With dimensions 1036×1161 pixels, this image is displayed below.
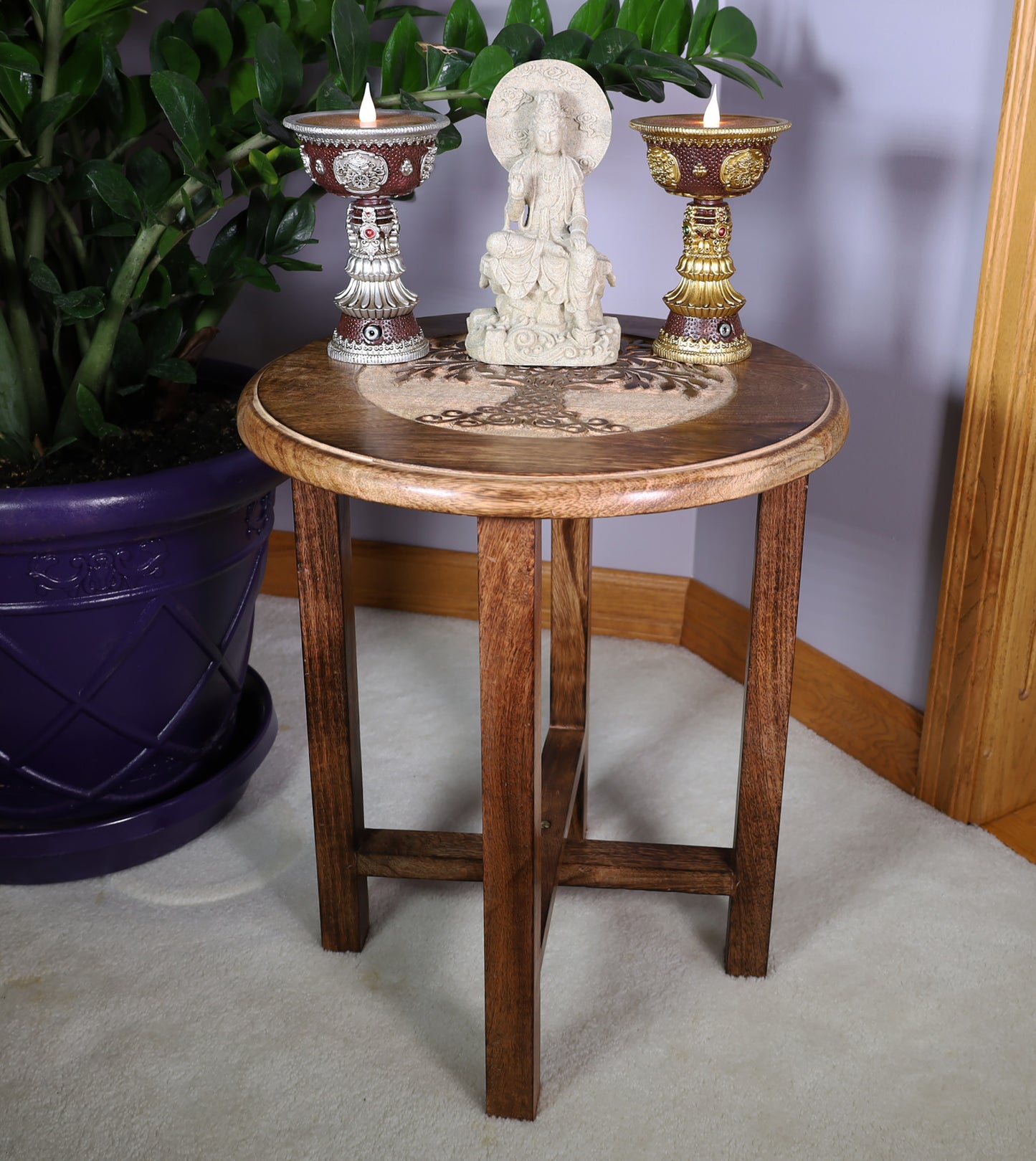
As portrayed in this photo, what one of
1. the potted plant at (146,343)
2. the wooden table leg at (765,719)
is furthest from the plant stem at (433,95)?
the wooden table leg at (765,719)

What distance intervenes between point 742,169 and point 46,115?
0.73 meters

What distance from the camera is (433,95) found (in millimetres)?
1371

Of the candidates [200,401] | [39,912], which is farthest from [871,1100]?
[200,401]

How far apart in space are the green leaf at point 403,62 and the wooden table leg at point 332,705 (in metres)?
0.50

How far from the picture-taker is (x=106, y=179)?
1327 millimetres

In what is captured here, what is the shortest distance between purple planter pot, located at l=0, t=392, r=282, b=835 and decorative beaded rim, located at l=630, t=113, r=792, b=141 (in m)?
0.58

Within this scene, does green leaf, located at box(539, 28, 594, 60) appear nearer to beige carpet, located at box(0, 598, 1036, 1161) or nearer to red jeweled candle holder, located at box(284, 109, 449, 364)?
red jeweled candle holder, located at box(284, 109, 449, 364)

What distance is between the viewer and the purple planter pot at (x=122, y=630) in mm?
1376

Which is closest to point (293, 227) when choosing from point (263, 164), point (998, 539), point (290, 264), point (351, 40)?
point (290, 264)

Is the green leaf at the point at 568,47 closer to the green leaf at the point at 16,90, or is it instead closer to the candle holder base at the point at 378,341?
the candle holder base at the point at 378,341

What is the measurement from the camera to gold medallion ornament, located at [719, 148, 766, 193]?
4.03 feet

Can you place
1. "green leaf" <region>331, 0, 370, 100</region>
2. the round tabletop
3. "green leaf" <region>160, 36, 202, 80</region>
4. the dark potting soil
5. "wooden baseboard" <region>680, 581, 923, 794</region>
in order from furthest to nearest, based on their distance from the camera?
"wooden baseboard" <region>680, 581, 923, 794</region>
the dark potting soil
"green leaf" <region>160, 36, 202, 80</region>
"green leaf" <region>331, 0, 370, 100</region>
the round tabletop

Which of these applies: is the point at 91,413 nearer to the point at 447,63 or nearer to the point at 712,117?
the point at 447,63

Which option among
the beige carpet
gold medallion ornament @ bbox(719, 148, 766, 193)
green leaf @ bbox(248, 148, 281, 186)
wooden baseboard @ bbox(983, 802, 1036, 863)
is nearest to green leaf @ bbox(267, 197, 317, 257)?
green leaf @ bbox(248, 148, 281, 186)
